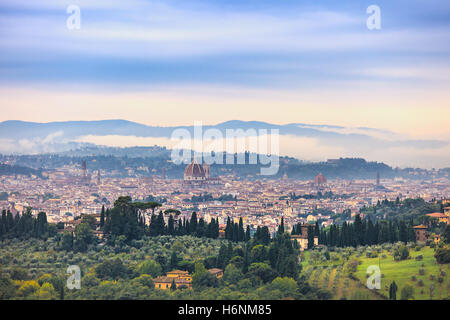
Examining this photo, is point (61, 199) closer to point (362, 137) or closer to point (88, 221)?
point (362, 137)

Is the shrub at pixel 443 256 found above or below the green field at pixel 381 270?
above

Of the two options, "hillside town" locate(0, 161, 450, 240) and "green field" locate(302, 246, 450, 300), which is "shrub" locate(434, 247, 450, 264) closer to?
"green field" locate(302, 246, 450, 300)

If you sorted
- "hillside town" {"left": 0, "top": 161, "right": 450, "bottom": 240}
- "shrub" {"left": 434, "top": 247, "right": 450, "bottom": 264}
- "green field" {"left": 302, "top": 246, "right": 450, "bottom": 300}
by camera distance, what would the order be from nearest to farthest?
"green field" {"left": 302, "top": 246, "right": 450, "bottom": 300}, "shrub" {"left": 434, "top": 247, "right": 450, "bottom": 264}, "hillside town" {"left": 0, "top": 161, "right": 450, "bottom": 240}

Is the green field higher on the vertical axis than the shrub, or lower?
lower

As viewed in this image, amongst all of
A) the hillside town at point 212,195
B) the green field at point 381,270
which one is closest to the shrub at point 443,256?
the green field at point 381,270

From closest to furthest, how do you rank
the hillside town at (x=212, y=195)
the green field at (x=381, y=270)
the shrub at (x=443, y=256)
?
the green field at (x=381, y=270)
the shrub at (x=443, y=256)
the hillside town at (x=212, y=195)

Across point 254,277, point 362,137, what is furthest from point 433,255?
point 362,137

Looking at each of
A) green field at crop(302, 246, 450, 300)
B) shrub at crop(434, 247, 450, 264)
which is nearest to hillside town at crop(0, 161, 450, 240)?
green field at crop(302, 246, 450, 300)

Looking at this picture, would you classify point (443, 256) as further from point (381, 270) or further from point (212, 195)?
point (212, 195)

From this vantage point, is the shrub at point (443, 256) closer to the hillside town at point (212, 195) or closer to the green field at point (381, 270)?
the green field at point (381, 270)
